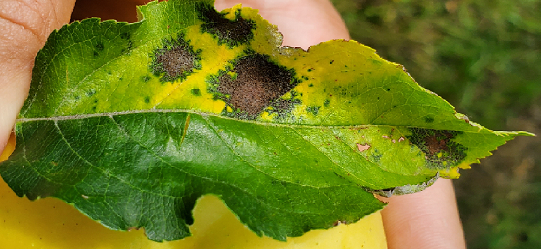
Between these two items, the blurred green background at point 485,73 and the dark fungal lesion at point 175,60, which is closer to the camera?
the dark fungal lesion at point 175,60

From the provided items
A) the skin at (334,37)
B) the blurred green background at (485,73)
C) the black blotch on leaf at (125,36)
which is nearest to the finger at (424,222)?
the skin at (334,37)

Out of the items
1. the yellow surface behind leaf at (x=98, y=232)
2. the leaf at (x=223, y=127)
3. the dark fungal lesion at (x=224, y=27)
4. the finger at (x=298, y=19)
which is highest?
the finger at (x=298, y=19)

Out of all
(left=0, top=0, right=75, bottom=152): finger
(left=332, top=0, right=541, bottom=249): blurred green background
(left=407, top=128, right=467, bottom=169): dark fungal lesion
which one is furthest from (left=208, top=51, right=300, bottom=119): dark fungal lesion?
(left=332, top=0, right=541, bottom=249): blurred green background

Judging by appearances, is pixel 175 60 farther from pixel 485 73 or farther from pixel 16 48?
pixel 485 73

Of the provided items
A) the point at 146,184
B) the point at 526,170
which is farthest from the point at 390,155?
Result: the point at 526,170

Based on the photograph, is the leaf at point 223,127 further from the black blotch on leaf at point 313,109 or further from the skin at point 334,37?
the skin at point 334,37

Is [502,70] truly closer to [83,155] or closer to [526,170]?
[526,170]

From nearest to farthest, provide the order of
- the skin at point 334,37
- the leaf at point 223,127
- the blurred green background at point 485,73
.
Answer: the leaf at point 223,127 → the skin at point 334,37 → the blurred green background at point 485,73
